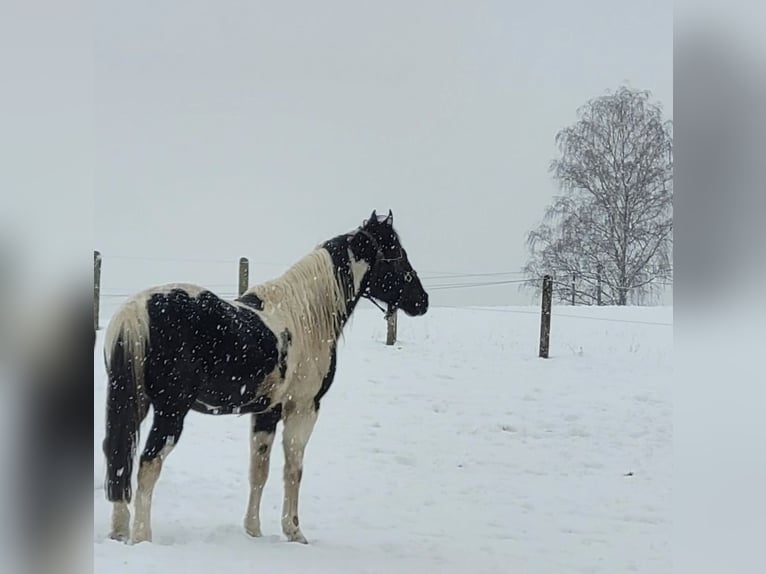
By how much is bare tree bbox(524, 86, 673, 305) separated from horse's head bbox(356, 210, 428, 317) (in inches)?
26.4

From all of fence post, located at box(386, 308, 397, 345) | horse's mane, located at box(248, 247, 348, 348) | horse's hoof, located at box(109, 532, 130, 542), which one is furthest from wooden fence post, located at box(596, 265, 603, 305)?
horse's hoof, located at box(109, 532, 130, 542)

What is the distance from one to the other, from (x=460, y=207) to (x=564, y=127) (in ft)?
1.29

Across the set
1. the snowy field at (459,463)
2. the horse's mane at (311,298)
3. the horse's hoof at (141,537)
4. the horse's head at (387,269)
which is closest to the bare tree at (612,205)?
the snowy field at (459,463)

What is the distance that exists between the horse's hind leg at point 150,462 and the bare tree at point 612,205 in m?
1.23

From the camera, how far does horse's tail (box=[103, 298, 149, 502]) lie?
1376 mm

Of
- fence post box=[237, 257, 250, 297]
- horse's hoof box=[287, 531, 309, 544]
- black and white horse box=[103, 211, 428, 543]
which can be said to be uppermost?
fence post box=[237, 257, 250, 297]

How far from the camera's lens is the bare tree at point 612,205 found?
209cm

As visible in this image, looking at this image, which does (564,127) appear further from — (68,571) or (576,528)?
(68,571)

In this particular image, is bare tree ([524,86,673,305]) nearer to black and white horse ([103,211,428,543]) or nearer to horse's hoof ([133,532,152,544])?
black and white horse ([103,211,428,543])

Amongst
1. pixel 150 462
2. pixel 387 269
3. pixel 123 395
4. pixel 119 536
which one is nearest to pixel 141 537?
pixel 119 536

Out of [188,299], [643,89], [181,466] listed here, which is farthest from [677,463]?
[643,89]

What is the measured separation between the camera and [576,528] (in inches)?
70.3

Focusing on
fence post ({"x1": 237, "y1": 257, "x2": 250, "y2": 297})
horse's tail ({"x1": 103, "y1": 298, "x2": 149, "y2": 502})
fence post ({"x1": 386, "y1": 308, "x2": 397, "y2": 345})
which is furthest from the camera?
fence post ({"x1": 386, "y1": 308, "x2": 397, "y2": 345})

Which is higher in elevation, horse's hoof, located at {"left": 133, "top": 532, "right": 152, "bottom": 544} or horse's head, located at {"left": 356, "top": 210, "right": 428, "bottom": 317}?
horse's head, located at {"left": 356, "top": 210, "right": 428, "bottom": 317}
